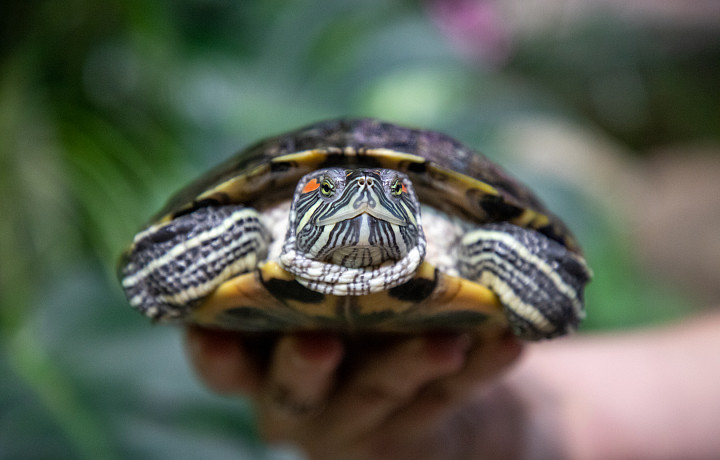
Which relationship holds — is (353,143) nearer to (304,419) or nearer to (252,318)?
(252,318)

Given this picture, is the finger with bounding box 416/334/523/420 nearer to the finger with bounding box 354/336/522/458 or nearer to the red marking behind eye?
the finger with bounding box 354/336/522/458

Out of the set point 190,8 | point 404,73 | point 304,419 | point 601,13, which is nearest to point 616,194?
point 601,13

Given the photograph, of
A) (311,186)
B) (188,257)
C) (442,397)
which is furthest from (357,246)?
(442,397)

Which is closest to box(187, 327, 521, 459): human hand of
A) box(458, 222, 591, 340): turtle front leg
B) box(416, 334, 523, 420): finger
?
box(416, 334, 523, 420): finger

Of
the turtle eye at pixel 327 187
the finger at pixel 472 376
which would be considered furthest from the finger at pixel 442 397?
the turtle eye at pixel 327 187

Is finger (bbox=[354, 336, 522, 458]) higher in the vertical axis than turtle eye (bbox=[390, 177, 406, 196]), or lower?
lower

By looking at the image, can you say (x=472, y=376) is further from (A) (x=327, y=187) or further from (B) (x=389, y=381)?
(A) (x=327, y=187)

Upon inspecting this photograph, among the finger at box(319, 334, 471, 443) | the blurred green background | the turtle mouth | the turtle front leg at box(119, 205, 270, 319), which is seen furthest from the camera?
the blurred green background

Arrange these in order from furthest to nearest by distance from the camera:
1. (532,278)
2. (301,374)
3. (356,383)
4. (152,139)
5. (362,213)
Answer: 1. (152,139)
2. (356,383)
3. (301,374)
4. (532,278)
5. (362,213)
